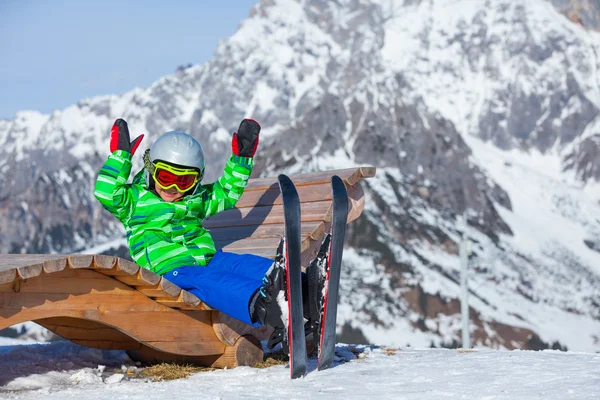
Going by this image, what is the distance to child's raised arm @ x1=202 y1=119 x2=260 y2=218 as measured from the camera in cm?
597

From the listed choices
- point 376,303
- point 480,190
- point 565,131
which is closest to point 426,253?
point 376,303

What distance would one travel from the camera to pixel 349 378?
4895mm

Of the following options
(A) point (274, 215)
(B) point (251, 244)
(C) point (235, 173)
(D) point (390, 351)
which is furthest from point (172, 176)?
(D) point (390, 351)

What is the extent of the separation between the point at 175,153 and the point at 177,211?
16.1 inches

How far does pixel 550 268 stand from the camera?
11875cm

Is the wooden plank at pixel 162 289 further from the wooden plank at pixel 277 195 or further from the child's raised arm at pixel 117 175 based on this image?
the wooden plank at pixel 277 195

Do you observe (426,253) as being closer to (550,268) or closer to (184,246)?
(550,268)

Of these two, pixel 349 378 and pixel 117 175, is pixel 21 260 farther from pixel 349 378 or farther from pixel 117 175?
pixel 349 378

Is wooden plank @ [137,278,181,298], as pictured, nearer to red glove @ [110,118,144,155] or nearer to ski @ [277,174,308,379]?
ski @ [277,174,308,379]

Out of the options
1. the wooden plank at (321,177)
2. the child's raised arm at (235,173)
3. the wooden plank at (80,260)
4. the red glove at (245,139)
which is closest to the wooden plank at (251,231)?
the wooden plank at (321,177)

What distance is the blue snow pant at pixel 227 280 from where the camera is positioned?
5.05 metres

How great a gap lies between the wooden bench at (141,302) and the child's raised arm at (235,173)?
0.48 meters

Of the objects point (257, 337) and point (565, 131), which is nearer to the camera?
point (257, 337)

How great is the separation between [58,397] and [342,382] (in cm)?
161
